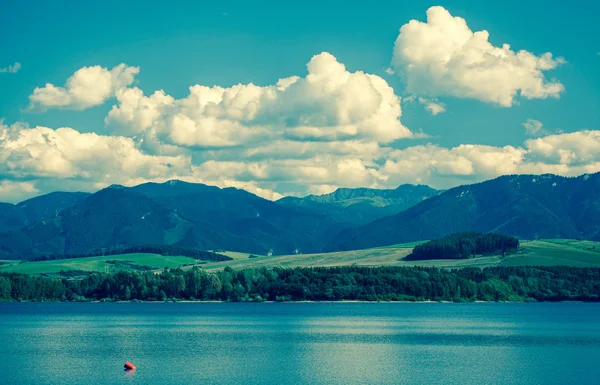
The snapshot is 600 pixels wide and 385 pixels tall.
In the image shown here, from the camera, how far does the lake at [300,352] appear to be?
93.4 metres

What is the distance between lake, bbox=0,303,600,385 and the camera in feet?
306

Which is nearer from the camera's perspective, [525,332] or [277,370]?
[277,370]

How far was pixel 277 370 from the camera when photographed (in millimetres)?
98750

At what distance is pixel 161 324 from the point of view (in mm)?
178250

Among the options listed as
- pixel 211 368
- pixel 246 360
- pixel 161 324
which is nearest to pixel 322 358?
pixel 246 360

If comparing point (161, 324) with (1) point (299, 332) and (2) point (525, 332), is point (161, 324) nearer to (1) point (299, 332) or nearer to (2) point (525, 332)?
(1) point (299, 332)

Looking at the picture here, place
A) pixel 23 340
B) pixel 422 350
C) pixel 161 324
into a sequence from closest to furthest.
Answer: pixel 422 350, pixel 23 340, pixel 161 324

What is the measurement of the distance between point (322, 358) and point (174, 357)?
62.8 feet

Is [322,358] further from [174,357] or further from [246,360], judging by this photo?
[174,357]

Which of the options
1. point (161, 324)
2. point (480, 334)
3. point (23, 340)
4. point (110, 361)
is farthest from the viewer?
point (161, 324)

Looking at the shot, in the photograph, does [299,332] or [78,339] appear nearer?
[78,339]

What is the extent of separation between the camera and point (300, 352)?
119m

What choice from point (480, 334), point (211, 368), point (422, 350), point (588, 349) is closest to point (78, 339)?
point (211, 368)

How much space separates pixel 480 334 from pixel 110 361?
234ft
